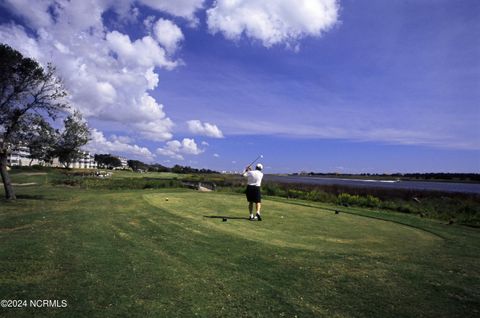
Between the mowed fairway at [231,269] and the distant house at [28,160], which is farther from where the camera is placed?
the distant house at [28,160]

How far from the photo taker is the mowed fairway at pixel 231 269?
190 inches

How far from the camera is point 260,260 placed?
7.06m

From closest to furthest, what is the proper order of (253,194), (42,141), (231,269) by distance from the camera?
1. (231,269)
2. (253,194)
3. (42,141)

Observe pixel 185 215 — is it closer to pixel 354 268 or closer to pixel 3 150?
pixel 354 268

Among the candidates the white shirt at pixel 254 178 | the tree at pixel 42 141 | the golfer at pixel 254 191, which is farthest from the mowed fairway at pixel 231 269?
the tree at pixel 42 141

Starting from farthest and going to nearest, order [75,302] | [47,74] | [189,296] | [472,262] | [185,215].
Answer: [47,74]
[185,215]
[472,262]
[189,296]
[75,302]

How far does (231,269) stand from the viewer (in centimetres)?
640

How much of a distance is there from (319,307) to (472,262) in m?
4.95

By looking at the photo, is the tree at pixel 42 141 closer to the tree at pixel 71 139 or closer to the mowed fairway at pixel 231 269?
the tree at pixel 71 139

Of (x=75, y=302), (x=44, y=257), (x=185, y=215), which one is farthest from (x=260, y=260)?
(x=185, y=215)

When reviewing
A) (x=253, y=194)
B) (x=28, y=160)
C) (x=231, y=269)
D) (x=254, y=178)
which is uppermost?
(x=28, y=160)

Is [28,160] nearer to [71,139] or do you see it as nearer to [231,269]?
[71,139]

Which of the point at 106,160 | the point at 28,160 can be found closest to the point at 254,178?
the point at 28,160

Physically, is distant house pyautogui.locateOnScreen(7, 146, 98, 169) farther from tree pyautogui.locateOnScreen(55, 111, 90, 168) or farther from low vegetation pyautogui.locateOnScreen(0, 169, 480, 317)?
low vegetation pyautogui.locateOnScreen(0, 169, 480, 317)
